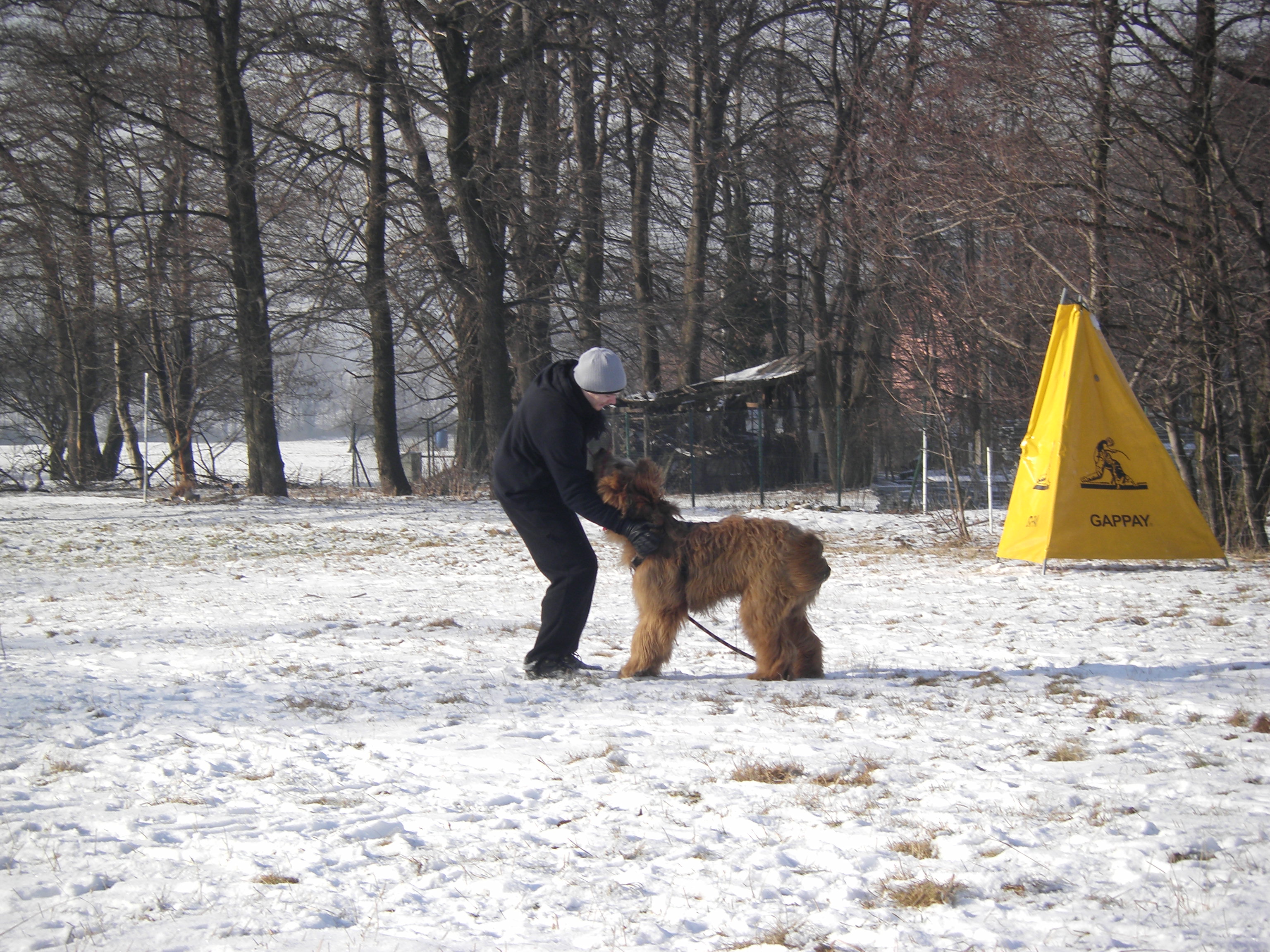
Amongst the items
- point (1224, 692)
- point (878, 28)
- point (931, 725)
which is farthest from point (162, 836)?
point (878, 28)

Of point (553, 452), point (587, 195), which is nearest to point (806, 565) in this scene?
point (553, 452)

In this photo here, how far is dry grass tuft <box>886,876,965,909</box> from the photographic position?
101 inches

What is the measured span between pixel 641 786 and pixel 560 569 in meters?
1.82

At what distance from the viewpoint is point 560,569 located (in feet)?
17.1

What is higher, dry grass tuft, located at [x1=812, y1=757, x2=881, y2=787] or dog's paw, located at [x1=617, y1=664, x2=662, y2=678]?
dog's paw, located at [x1=617, y1=664, x2=662, y2=678]

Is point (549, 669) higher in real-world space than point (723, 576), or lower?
lower

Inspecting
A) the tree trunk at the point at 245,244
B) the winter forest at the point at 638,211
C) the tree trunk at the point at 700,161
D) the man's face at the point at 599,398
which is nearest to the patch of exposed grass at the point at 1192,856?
the man's face at the point at 599,398

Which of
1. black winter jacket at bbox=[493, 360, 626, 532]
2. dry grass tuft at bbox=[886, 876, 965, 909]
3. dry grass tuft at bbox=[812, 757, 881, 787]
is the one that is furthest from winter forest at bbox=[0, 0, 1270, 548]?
dry grass tuft at bbox=[886, 876, 965, 909]

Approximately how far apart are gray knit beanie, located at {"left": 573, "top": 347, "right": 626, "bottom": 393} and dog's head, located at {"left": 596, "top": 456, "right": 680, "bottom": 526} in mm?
373

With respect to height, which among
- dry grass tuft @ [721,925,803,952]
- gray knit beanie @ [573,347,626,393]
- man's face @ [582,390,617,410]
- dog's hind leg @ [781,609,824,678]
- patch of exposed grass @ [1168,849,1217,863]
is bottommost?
dry grass tuft @ [721,925,803,952]

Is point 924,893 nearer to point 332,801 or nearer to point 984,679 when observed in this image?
point 332,801

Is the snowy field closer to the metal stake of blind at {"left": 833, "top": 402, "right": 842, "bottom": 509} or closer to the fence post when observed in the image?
the metal stake of blind at {"left": 833, "top": 402, "right": 842, "bottom": 509}

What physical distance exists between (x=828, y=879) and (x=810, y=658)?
100.0 inches

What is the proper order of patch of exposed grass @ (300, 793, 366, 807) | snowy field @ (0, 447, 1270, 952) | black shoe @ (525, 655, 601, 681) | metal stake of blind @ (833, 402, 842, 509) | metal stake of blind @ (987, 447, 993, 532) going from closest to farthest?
snowy field @ (0, 447, 1270, 952) → patch of exposed grass @ (300, 793, 366, 807) → black shoe @ (525, 655, 601, 681) → metal stake of blind @ (987, 447, 993, 532) → metal stake of blind @ (833, 402, 842, 509)
